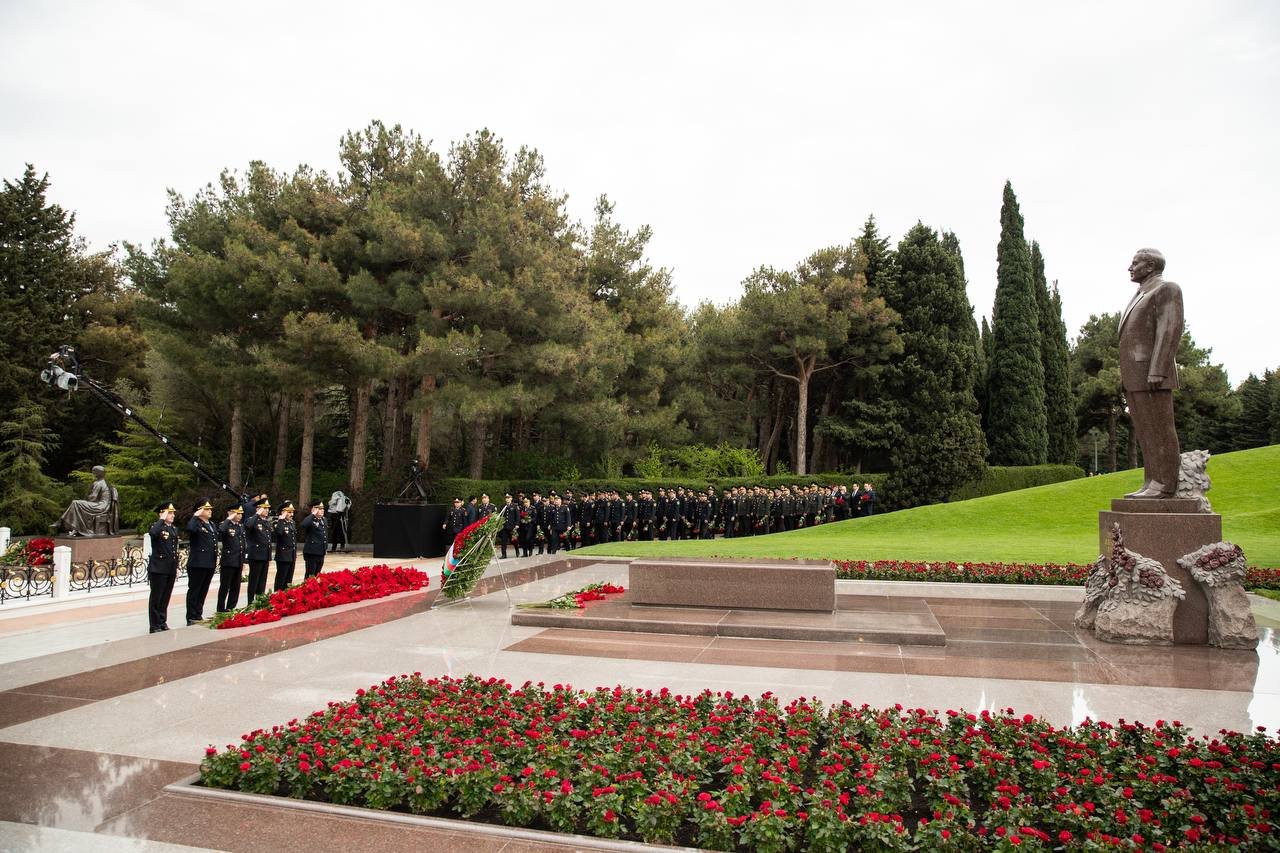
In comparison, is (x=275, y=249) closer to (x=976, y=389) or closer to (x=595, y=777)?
(x=595, y=777)

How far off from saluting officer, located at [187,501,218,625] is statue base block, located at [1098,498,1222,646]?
11510mm

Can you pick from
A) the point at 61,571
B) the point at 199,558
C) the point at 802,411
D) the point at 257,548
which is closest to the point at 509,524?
the point at 257,548

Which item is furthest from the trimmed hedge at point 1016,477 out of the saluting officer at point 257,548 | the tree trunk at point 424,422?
the saluting officer at point 257,548

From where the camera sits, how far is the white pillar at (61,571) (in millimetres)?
12945

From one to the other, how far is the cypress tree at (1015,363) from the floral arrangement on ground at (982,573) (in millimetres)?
24912

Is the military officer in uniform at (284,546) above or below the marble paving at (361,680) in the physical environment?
above

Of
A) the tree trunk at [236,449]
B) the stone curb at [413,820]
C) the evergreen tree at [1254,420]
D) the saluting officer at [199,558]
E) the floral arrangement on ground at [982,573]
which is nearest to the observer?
the stone curb at [413,820]

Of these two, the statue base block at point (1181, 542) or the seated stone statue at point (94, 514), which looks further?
the seated stone statue at point (94, 514)

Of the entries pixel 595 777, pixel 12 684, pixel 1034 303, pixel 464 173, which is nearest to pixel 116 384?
pixel 464 173

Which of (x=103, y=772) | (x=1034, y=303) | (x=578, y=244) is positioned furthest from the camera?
(x=1034, y=303)

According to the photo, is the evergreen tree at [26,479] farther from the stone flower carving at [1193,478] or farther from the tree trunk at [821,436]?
the stone flower carving at [1193,478]

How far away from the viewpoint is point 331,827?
4320mm

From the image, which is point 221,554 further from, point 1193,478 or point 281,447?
point 281,447

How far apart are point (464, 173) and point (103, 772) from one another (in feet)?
77.9
